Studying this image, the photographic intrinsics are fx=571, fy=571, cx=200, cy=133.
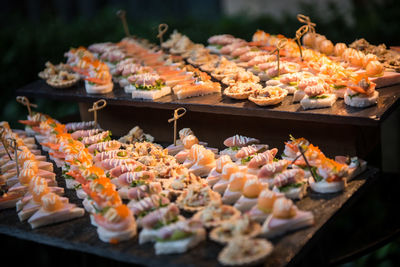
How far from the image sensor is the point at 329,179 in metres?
3.48

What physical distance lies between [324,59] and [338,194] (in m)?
1.50

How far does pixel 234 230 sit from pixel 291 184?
674mm

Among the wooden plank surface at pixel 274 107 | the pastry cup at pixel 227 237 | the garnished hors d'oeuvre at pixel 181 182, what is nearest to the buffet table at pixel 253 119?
the wooden plank surface at pixel 274 107

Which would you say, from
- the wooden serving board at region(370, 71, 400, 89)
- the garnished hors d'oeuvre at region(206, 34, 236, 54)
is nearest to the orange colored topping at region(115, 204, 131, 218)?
the wooden serving board at region(370, 71, 400, 89)

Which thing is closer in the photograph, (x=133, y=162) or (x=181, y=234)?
(x=181, y=234)

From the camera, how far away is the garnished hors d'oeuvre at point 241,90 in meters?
4.22

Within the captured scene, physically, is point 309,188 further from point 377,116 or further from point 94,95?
point 94,95

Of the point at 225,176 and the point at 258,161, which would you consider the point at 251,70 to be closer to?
the point at 258,161

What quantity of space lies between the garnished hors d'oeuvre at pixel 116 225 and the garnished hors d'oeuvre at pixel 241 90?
1412 millimetres

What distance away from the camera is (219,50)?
5680 millimetres

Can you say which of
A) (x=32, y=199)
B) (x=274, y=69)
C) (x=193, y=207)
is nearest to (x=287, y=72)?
(x=274, y=69)

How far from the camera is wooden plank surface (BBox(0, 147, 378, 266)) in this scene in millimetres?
2891

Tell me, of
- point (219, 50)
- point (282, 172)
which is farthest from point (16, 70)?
point (282, 172)

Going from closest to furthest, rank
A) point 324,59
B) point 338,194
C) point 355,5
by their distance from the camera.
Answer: point 338,194 < point 324,59 < point 355,5
